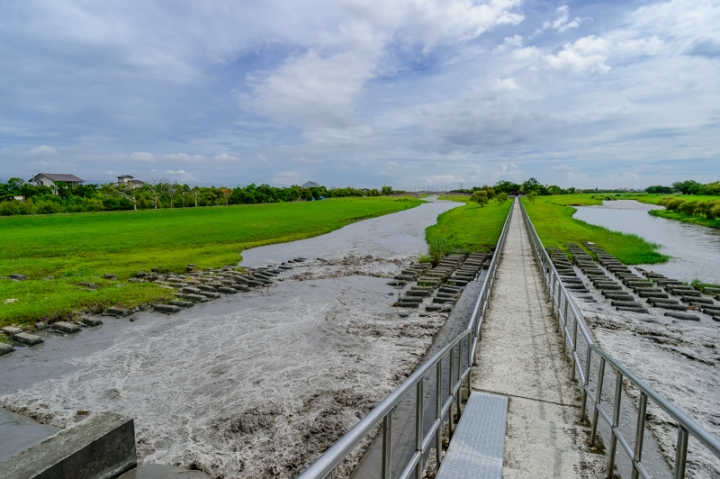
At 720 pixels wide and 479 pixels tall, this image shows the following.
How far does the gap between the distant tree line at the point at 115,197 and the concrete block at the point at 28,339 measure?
159 feet

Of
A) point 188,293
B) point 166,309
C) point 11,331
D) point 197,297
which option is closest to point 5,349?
point 11,331

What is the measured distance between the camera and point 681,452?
259cm

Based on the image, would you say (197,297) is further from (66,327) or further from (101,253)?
(101,253)

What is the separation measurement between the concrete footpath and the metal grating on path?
129mm

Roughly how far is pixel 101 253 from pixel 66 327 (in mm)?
15481

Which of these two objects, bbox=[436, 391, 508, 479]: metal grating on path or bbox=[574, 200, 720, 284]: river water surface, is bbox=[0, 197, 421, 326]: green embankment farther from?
bbox=[574, 200, 720, 284]: river water surface

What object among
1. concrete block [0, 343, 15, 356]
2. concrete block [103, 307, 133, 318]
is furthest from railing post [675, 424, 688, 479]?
concrete block [103, 307, 133, 318]

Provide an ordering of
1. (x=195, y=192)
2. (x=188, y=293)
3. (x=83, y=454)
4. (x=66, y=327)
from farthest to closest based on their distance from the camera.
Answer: (x=195, y=192) < (x=188, y=293) < (x=66, y=327) < (x=83, y=454)

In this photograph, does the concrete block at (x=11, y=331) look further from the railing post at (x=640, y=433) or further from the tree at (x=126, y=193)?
the tree at (x=126, y=193)

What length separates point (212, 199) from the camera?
78750 millimetres

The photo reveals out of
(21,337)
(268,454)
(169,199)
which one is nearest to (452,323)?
(268,454)

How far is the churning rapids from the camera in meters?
6.83

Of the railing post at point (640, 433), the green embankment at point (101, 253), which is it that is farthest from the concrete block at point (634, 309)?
the green embankment at point (101, 253)

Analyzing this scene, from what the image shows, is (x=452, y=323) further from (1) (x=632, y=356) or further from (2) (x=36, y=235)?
(2) (x=36, y=235)
